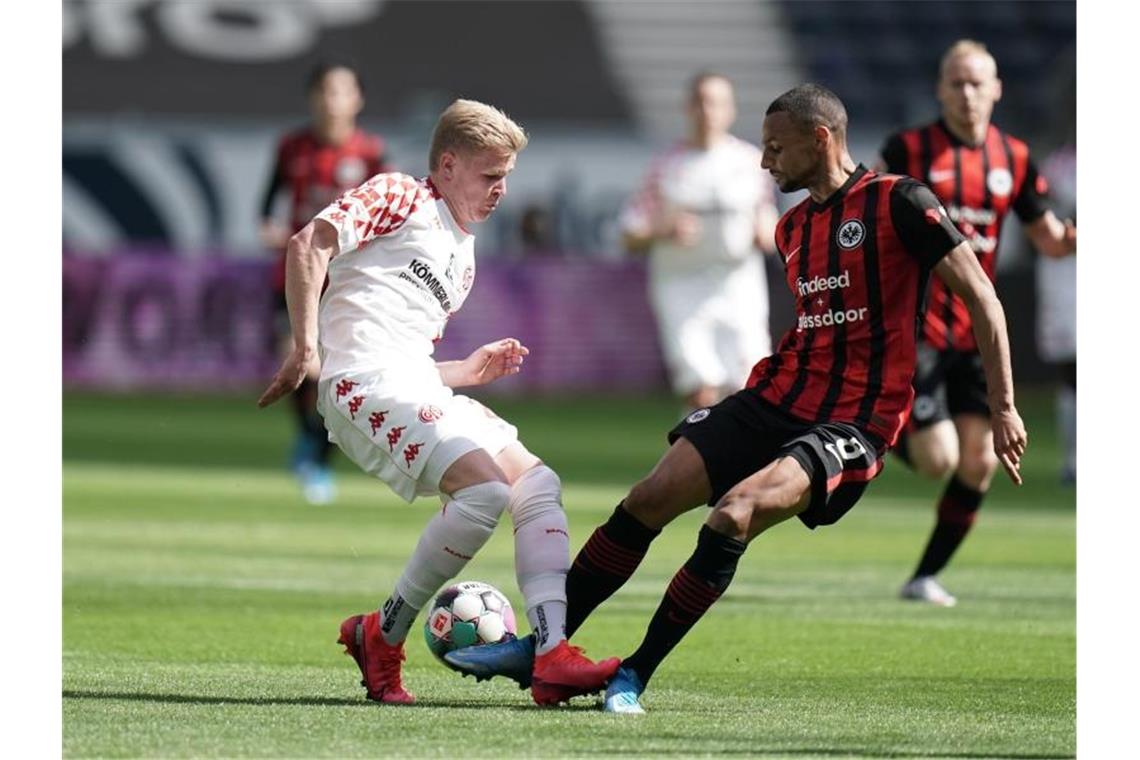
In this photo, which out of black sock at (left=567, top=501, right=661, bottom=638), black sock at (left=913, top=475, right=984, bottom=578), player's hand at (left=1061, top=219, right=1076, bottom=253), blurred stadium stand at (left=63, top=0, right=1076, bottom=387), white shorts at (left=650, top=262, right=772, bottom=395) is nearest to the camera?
black sock at (left=567, top=501, right=661, bottom=638)

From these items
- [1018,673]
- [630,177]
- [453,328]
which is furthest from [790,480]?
[630,177]

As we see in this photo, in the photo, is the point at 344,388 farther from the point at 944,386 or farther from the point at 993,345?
the point at 944,386

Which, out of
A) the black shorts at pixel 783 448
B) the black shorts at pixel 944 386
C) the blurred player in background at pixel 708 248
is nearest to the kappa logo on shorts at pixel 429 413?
the black shorts at pixel 783 448

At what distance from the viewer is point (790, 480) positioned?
6.12 metres

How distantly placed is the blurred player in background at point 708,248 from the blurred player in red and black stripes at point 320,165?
5.70ft

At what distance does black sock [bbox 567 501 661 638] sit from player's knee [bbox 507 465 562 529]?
0.61 feet

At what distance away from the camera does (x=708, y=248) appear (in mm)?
13125

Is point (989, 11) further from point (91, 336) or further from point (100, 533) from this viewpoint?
point (100, 533)

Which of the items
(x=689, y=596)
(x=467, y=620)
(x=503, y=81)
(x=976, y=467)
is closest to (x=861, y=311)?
(x=689, y=596)

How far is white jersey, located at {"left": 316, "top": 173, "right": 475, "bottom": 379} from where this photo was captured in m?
6.36

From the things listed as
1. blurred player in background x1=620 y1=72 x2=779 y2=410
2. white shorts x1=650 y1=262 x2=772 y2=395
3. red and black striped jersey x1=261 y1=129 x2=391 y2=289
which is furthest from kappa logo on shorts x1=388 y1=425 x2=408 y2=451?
red and black striped jersey x1=261 y1=129 x2=391 y2=289

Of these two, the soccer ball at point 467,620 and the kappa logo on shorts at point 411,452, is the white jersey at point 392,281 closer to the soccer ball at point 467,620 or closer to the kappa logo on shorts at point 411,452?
the kappa logo on shorts at point 411,452

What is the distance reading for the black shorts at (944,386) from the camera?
9.41 meters

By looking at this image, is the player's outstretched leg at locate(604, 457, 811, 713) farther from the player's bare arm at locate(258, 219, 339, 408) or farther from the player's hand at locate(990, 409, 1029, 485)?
the player's bare arm at locate(258, 219, 339, 408)
